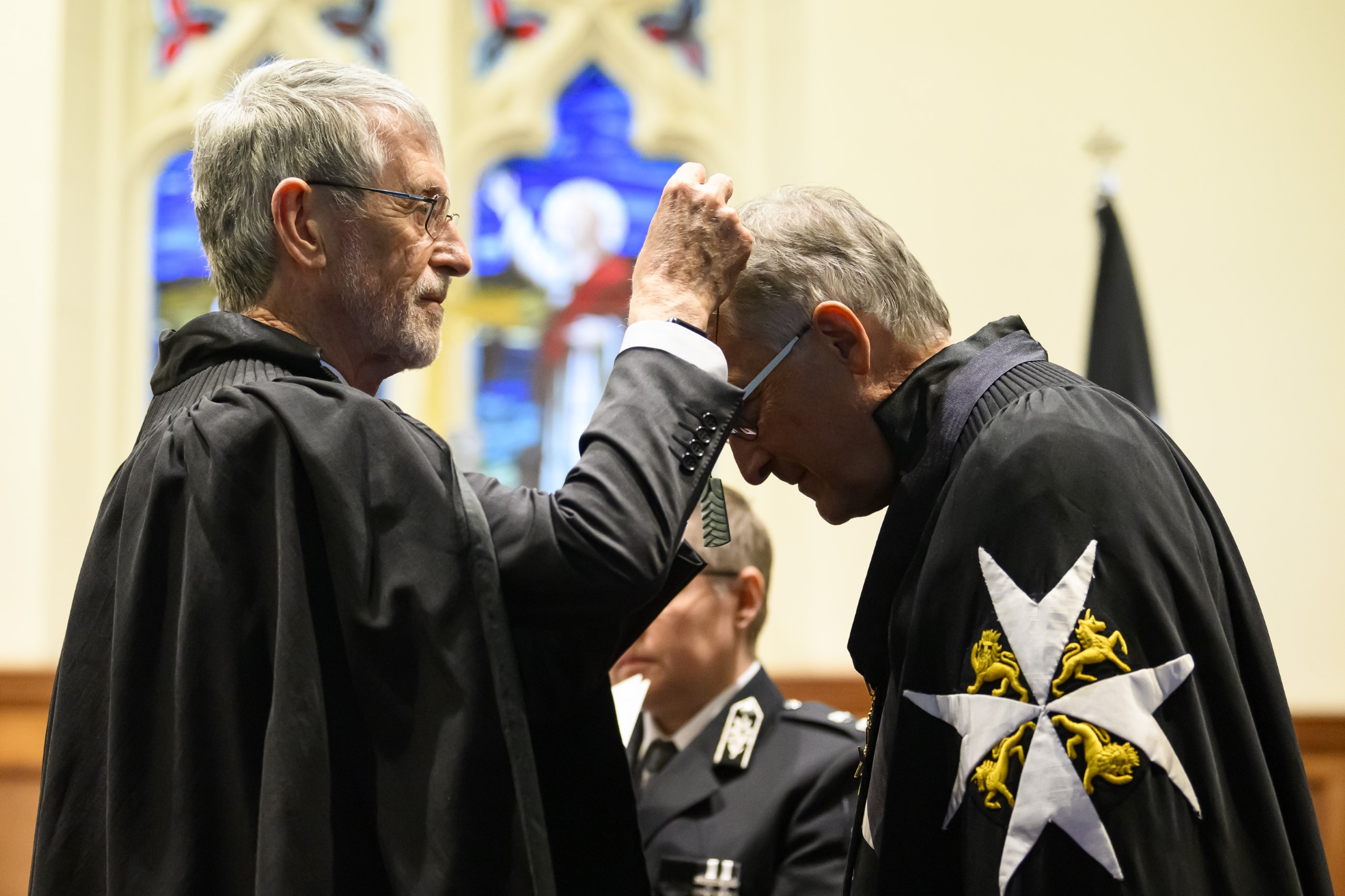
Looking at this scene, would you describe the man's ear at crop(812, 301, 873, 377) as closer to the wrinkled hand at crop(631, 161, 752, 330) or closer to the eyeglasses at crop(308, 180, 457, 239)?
the wrinkled hand at crop(631, 161, 752, 330)

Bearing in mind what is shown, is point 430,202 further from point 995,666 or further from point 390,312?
point 995,666

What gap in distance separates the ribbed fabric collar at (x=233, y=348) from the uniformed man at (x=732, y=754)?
40.6 inches

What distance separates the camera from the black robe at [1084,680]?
1724 mm

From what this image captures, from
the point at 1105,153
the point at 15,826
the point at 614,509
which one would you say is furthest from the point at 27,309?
the point at 614,509

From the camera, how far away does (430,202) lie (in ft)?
6.97

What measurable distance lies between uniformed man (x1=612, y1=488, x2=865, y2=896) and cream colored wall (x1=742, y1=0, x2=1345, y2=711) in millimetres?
3212

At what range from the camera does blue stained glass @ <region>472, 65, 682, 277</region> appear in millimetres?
7355

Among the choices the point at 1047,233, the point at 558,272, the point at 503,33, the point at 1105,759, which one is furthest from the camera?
the point at 503,33

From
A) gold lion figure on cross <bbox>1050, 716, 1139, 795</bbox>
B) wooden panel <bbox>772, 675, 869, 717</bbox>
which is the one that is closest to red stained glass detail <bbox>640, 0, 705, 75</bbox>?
wooden panel <bbox>772, 675, 869, 717</bbox>

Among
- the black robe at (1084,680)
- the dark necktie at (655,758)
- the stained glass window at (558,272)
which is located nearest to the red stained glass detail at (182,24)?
the stained glass window at (558,272)

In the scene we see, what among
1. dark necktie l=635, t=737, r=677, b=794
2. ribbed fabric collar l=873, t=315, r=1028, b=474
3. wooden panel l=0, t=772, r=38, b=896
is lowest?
wooden panel l=0, t=772, r=38, b=896

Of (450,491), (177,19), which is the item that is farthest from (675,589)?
(177,19)

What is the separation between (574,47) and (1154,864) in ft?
20.7

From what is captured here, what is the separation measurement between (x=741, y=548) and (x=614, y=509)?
1.71 meters
